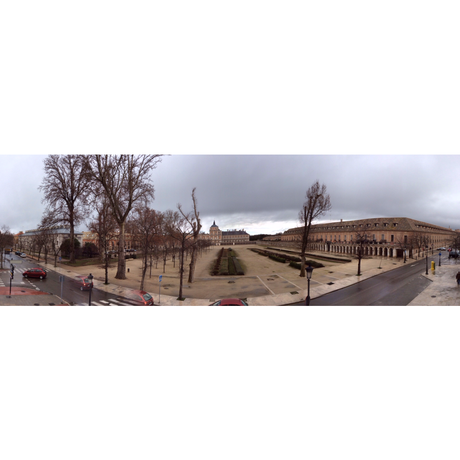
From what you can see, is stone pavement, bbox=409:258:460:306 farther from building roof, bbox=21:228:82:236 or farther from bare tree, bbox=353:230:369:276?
building roof, bbox=21:228:82:236

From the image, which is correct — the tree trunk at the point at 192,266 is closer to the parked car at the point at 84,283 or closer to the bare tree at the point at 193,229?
the bare tree at the point at 193,229

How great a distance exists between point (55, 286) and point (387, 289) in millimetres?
7578

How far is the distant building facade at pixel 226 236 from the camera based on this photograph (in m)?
4.28

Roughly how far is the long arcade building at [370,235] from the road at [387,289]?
42 centimetres

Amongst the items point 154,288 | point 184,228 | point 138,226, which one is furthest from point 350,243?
point 138,226

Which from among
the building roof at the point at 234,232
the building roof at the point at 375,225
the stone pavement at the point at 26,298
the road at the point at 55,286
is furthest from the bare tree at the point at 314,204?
the stone pavement at the point at 26,298

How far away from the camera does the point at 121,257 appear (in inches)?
202

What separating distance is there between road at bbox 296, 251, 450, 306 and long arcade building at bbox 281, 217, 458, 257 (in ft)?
1.37

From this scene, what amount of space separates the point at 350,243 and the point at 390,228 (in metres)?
0.93

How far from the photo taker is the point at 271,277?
403 centimetres

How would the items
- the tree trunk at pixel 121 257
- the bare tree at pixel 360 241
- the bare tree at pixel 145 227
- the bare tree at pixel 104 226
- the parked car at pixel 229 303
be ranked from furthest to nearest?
the bare tree at pixel 104 226, the tree trunk at pixel 121 257, the bare tree at pixel 145 227, the bare tree at pixel 360 241, the parked car at pixel 229 303

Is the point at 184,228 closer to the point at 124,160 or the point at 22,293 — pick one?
the point at 124,160

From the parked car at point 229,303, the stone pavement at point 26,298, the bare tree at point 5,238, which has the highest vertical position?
the bare tree at point 5,238

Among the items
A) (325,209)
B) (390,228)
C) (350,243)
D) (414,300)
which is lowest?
(414,300)
